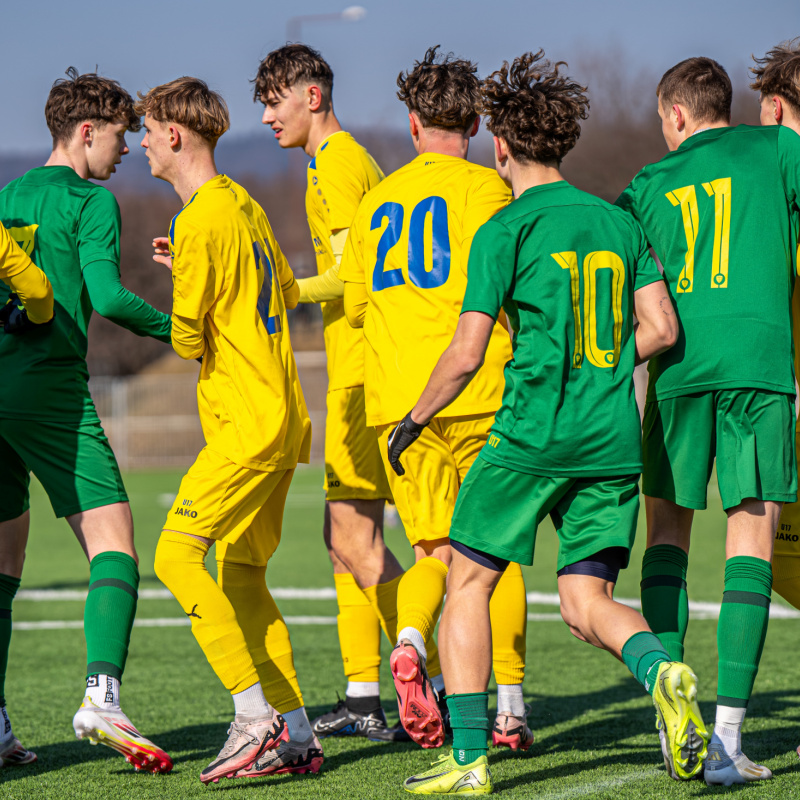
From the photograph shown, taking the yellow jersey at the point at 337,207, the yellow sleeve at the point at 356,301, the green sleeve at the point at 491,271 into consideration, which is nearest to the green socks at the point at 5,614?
the yellow jersey at the point at 337,207

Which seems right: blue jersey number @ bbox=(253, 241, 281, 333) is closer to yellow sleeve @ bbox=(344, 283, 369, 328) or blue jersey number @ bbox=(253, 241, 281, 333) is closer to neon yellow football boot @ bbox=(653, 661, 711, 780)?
yellow sleeve @ bbox=(344, 283, 369, 328)

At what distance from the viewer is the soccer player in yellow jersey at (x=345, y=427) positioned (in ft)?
15.5

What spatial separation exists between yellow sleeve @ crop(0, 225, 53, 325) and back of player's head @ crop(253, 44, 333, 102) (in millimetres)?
1489

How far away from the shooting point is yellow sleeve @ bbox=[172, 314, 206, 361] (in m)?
3.79

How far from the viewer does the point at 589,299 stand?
3.31 meters

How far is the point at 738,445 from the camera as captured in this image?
3578 mm

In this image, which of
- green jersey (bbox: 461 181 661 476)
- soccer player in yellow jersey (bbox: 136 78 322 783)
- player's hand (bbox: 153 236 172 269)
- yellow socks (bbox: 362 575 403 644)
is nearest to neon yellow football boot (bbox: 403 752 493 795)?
soccer player in yellow jersey (bbox: 136 78 322 783)

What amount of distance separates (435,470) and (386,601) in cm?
109

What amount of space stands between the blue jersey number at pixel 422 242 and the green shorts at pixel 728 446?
0.91 meters

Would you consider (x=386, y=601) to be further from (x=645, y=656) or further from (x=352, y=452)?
(x=645, y=656)

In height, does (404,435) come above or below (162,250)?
below

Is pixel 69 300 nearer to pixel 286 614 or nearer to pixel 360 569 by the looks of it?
pixel 360 569

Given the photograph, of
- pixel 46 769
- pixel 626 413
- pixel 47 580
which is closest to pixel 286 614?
pixel 47 580

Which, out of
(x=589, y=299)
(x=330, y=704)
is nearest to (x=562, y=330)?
(x=589, y=299)
